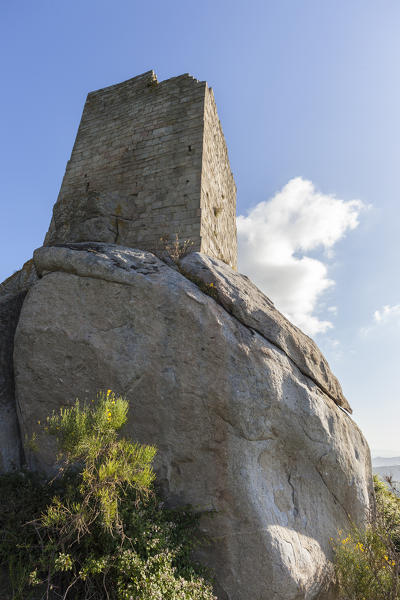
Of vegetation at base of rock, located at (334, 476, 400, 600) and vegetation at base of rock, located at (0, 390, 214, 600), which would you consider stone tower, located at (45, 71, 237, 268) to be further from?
vegetation at base of rock, located at (334, 476, 400, 600)

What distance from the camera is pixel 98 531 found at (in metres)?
2.86

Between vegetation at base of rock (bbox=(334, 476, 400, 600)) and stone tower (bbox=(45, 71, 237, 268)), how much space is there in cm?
518

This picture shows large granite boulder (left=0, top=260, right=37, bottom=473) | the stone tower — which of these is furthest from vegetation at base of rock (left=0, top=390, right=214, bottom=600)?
the stone tower

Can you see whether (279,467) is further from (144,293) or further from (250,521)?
(144,293)

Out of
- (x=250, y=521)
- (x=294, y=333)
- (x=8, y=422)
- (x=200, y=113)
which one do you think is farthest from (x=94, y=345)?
(x=200, y=113)

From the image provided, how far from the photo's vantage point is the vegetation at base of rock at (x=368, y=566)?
324 cm

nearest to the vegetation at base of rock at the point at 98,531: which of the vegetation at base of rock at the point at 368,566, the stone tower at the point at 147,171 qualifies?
the vegetation at base of rock at the point at 368,566

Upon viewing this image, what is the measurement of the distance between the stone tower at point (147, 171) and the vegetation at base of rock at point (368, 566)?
5.18m

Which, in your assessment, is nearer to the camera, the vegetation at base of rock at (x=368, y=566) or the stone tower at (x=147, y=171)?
the vegetation at base of rock at (x=368, y=566)

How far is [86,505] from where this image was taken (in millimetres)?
2855

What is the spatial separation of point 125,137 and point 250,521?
8.83 metres

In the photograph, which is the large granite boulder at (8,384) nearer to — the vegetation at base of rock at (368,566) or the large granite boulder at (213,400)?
the large granite boulder at (213,400)

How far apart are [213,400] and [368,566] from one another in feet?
7.59

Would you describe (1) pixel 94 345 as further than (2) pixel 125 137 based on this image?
No
